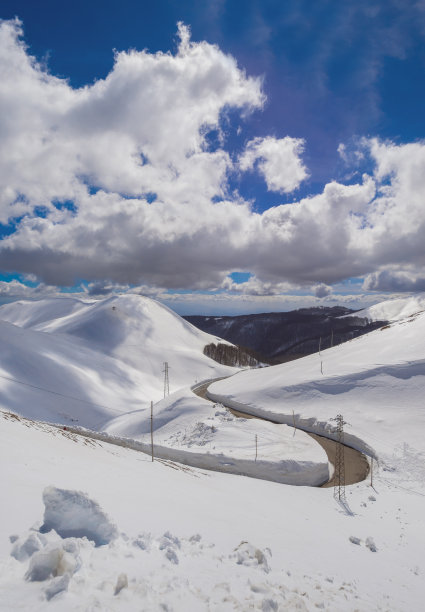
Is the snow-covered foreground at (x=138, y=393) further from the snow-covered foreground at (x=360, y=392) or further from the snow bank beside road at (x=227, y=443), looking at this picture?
the snow-covered foreground at (x=360, y=392)

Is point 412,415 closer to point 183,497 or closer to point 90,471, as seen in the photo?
point 183,497

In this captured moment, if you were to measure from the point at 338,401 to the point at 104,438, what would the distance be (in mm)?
33858

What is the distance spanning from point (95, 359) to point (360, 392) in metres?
64.1

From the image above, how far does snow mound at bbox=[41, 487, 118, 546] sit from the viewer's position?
673 cm

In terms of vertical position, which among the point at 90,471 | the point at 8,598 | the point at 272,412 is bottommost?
the point at 272,412

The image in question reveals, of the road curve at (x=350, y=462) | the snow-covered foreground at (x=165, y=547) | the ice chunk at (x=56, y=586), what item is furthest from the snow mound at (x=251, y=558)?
the road curve at (x=350, y=462)

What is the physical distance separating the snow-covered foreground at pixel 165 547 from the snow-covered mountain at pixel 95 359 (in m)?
33.2

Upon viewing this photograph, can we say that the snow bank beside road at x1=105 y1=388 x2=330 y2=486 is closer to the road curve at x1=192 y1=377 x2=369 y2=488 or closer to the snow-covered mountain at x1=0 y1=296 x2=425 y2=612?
the snow-covered mountain at x1=0 y1=296 x2=425 y2=612

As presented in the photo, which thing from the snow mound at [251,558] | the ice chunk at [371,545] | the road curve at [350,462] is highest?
the snow mound at [251,558]

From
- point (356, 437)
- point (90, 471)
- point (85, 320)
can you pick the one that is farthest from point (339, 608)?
point (85, 320)

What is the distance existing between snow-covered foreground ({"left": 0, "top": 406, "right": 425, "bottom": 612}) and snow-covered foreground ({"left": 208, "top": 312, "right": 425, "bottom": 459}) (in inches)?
878

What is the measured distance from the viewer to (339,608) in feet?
24.2

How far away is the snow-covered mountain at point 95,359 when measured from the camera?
50219mm

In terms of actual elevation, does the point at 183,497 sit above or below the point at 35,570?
below
